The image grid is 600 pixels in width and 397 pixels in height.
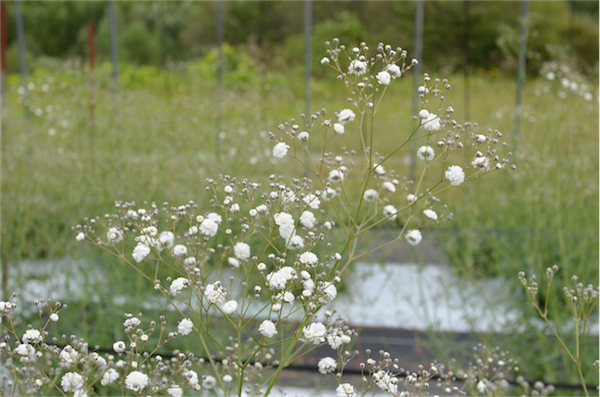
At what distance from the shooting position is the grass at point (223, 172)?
2.66 metres

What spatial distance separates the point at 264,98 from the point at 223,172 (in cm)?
153

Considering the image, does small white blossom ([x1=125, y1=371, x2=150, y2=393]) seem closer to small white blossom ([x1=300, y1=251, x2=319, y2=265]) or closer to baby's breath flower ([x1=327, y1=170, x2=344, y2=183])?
small white blossom ([x1=300, y1=251, x2=319, y2=265])

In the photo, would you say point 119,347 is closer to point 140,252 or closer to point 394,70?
point 140,252

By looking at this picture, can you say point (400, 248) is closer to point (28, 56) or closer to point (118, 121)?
point (118, 121)

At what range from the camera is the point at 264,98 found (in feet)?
15.0

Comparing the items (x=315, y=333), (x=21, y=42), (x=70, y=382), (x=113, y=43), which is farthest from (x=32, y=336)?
(x=21, y=42)

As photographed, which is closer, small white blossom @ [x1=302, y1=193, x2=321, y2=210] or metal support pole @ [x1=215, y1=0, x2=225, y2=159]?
small white blossom @ [x1=302, y1=193, x2=321, y2=210]

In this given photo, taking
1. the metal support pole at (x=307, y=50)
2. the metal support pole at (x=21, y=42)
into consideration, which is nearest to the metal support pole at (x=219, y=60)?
the metal support pole at (x=307, y=50)

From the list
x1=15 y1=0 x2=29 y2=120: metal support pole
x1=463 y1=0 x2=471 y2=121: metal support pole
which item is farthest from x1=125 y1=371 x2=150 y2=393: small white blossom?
x1=15 y1=0 x2=29 y2=120: metal support pole

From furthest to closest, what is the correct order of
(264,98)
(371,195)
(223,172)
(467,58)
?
(467,58) → (264,98) → (223,172) → (371,195)

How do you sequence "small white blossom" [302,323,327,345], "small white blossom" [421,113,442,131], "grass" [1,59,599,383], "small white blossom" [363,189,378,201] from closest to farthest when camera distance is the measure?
"small white blossom" [302,323,327,345], "small white blossom" [421,113,442,131], "small white blossom" [363,189,378,201], "grass" [1,59,599,383]

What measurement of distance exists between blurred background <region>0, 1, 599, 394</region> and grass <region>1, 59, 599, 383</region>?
2cm

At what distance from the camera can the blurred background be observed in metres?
3.24

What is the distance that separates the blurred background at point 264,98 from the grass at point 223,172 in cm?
2
